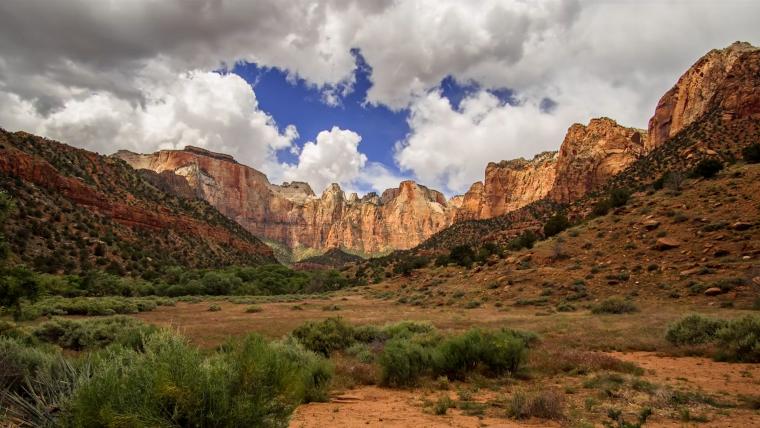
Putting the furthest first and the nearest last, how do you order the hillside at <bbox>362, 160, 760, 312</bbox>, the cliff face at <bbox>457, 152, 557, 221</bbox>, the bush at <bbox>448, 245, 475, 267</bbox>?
1. the cliff face at <bbox>457, 152, 557, 221</bbox>
2. the bush at <bbox>448, 245, 475, 267</bbox>
3. the hillside at <bbox>362, 160, 760, 312</bbox>

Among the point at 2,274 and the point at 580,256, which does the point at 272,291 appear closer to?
the point at 580,256

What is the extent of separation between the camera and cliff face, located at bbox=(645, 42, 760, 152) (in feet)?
174

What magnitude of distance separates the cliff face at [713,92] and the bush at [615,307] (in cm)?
4548

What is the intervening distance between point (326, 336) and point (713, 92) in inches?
3437

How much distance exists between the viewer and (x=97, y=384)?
370 cm

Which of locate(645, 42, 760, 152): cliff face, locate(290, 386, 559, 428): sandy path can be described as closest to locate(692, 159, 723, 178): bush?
locate(645, 42, 760, 152): cliff face

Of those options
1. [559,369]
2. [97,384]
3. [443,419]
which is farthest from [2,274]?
[559,369]

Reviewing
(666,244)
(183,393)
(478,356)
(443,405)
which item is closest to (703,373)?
(478,356)

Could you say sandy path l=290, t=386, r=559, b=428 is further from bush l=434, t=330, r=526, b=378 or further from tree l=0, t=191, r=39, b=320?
tree l=0, t=191, r=39, b=320

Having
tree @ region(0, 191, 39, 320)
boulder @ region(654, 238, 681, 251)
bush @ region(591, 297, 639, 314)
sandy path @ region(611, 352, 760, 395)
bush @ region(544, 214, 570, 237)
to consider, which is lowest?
sandy path @ region(611, 352, 760, 395)

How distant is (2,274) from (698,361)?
20281 millimetres

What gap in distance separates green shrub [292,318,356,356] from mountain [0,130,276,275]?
3271 cm

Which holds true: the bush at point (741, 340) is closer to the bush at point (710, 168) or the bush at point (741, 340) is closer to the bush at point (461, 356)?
the bush at point (461, 356)

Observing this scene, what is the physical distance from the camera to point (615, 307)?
69.1 feet
